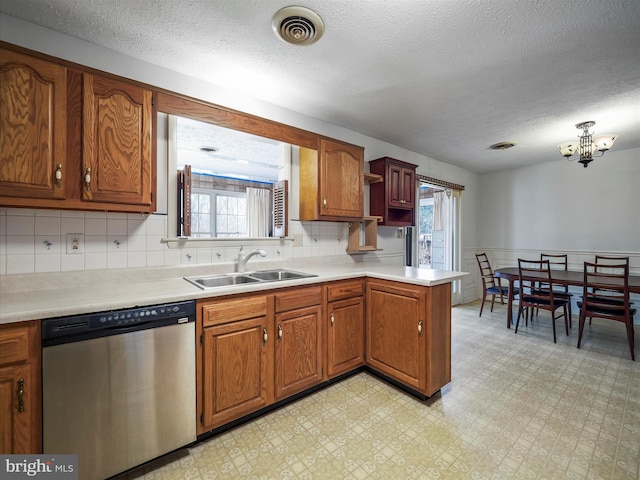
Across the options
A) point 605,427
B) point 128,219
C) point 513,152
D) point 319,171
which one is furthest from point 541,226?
point 128,219

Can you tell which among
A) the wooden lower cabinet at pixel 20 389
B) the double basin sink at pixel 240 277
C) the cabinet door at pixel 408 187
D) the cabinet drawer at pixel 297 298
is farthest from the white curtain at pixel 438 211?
the wooden lower cabinet at pixel 20 389

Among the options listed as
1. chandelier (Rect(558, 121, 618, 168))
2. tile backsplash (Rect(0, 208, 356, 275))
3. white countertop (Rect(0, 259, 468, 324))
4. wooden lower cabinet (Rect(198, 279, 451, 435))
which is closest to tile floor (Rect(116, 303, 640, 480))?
wooden lower cabinet (Rect(198, 279, 451, 435))

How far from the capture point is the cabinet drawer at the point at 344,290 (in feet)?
7.32

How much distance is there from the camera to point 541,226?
15.4 ft

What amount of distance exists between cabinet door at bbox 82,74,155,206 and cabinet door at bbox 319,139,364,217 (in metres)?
1.40

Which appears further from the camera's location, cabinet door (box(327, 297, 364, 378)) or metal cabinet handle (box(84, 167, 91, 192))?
cabinet door (box(327, 297, 364, 378))

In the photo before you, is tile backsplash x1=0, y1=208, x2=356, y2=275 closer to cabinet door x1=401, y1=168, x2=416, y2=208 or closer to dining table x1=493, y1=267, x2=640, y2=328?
cabinet door x1=401, y1=168, x2=416, y2=208

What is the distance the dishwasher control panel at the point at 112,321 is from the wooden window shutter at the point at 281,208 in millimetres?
1287

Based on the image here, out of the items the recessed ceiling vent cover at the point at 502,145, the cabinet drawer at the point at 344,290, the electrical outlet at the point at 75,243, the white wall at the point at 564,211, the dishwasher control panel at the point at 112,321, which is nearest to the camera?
the dishwasher control panel at the point at 112,321

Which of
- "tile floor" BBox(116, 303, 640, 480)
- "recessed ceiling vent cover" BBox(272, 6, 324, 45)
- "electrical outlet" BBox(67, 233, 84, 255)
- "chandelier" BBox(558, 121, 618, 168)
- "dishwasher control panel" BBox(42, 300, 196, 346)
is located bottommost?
"tile floor" BBox(116, 303, 640, 480)

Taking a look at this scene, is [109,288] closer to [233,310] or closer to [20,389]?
[20,389]

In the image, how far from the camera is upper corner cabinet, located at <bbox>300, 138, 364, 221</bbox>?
8.62 ft

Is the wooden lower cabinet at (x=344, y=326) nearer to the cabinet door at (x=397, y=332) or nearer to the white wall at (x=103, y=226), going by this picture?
the cabinet door at (x=397, y=332)

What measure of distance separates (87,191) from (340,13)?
5.51 ft
